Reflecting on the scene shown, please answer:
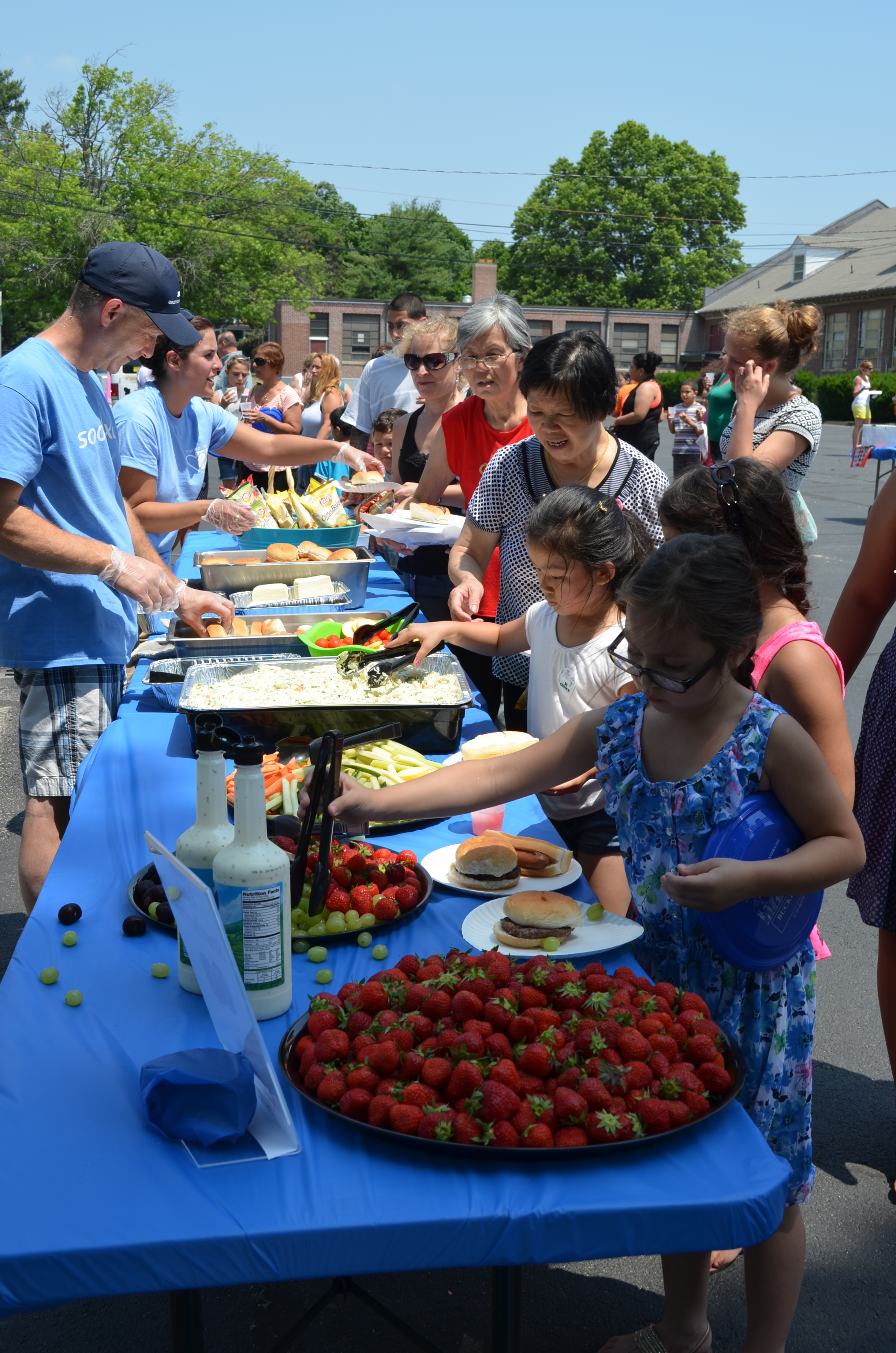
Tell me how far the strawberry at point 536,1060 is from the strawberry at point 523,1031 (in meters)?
0.03

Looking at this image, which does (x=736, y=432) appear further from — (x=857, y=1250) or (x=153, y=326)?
(x=857, y=1250)

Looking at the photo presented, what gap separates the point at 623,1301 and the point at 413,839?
983 mm

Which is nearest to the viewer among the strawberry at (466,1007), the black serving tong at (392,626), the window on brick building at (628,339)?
the strawberry at (466,1007)

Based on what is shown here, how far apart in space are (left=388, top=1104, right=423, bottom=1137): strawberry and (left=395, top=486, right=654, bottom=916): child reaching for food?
3.90 ft

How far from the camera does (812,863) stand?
1506 millimetres

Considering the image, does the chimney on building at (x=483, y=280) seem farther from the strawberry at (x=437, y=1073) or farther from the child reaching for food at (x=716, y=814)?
the strawberry at (x=437, y=1073)

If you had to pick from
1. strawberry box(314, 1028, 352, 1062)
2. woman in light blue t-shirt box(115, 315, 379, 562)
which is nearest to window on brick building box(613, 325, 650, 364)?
woman in light blue t-shirt box(115, 315, 379, 562)

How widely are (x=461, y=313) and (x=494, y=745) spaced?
43420mm

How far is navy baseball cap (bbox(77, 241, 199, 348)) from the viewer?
279 cm

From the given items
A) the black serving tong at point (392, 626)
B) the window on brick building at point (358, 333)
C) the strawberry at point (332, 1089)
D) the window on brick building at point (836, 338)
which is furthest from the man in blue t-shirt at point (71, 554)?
the window on brick building at point (358, 333)

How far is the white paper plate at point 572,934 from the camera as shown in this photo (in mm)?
1545

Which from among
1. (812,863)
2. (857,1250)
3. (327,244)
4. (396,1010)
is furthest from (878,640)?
(327,244)

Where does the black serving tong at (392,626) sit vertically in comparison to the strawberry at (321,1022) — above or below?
above

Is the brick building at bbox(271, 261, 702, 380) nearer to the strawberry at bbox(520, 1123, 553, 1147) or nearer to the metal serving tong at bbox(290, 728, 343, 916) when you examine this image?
the metal serving tong at bbox(290, 728, 343, 916)
